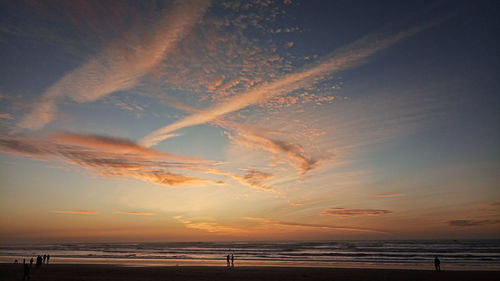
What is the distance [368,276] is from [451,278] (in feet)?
24.4

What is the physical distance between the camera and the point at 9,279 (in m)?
25.9

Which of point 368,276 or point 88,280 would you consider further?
point 368,276

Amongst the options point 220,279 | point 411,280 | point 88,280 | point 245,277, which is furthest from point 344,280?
point 88,280

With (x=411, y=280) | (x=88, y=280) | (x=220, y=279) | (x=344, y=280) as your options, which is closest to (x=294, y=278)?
(x=344, y=280)

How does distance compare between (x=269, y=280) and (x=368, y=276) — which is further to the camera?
(x=368, y=276)

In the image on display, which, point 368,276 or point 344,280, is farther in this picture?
point 368,276

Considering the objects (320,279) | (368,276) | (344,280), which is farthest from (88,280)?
(368,276)

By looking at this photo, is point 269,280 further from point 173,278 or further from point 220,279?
point 173,278

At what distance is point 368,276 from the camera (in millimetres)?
28219

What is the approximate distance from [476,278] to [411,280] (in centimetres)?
645

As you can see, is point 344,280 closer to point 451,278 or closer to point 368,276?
point 368,276

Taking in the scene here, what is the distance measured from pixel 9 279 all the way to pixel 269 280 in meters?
23.5

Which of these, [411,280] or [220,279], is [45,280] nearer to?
[220,279]

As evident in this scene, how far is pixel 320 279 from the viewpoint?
26203mm
